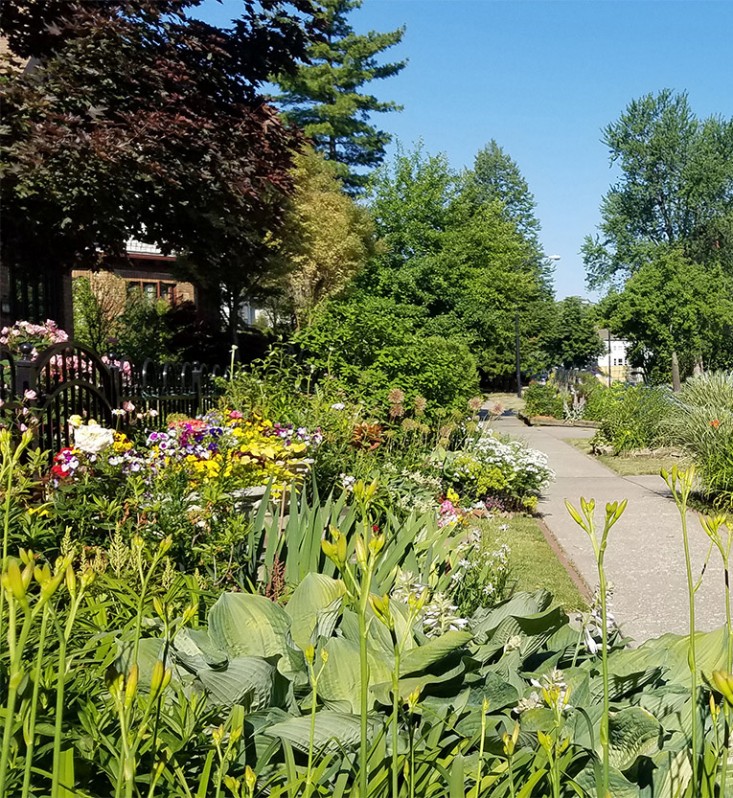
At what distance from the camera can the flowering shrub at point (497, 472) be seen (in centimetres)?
873

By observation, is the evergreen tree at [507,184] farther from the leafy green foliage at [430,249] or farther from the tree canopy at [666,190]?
the leafy green foliage at [430,249]

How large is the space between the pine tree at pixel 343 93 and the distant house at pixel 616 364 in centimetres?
1414

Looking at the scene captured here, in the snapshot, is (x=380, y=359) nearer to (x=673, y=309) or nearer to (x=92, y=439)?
(x=92, y=439)

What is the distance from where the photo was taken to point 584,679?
2.05m

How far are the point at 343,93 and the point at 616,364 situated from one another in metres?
42.0

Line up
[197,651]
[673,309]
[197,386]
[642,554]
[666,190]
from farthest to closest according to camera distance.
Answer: [666,190]
[673,309]
[197,386]
[642,554]
[197,651]

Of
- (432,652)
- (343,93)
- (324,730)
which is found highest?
(343,93)

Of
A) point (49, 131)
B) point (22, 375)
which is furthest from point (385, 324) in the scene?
point (22, 375)

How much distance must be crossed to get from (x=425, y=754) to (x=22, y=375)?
4165 mm

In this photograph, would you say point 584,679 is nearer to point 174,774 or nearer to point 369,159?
point 174,774

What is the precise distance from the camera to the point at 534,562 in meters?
6.41

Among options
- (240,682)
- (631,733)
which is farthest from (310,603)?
(631,733)

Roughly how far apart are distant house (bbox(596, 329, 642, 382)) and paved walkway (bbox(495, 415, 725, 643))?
16692 millimetres

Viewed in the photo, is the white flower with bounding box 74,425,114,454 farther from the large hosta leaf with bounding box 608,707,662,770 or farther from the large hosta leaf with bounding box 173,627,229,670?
the large hosta leaf with bounding box 608,707,662,770
